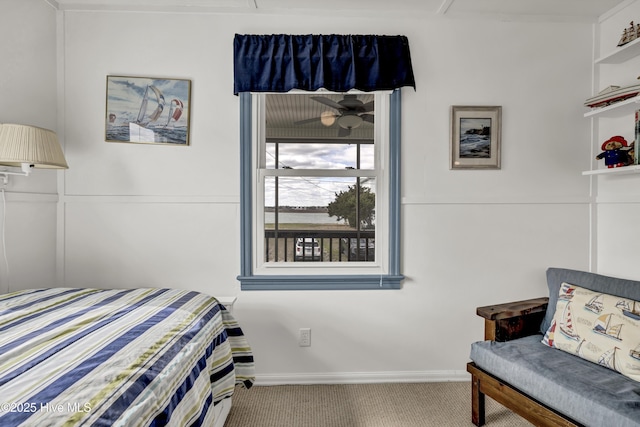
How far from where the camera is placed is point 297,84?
2.27 m

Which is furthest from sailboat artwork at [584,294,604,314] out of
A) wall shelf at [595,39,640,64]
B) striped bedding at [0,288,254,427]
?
striped bedding at [0,288,254,427]

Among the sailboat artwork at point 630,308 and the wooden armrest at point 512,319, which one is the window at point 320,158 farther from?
the sailboat artwork at point 630,308

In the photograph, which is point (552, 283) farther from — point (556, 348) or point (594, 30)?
point (594, 30)

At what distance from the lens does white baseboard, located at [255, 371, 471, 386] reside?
238 centimetres

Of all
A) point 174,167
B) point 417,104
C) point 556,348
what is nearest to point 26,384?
point 174,167

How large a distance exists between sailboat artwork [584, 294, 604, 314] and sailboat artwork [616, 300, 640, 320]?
0.07m

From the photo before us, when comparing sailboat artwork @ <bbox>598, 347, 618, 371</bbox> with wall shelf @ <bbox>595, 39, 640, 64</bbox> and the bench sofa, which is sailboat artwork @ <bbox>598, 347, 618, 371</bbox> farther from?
wall shelf @ <bbox>595, 39, 640, 64</bbox>

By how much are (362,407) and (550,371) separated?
1.06 metres

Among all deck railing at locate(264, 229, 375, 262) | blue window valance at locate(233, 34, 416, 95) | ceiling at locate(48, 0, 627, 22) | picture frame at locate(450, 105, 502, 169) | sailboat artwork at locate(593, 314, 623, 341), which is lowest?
sailboat artwork at locate(593, 314, 623, 341)

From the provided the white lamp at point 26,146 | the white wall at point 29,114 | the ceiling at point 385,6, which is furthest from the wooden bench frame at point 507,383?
the white wall at point 29,114

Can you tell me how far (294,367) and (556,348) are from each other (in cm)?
157

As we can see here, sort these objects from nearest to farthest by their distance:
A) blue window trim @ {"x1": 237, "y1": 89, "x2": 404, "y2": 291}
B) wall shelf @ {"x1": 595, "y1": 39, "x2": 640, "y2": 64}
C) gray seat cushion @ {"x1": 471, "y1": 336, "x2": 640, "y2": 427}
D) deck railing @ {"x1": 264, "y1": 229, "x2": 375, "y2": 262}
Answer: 1. gray seat cushion @ {"x1": 471, "y1": 336, "x2": 640, "y2": 427}
2. wall shelf @ {"x1": 595, "y1": 39, "x2": 640, "y2": 64}
3. blue window trim @ {"x1": 237, "y1": 89, "x2": 404, "y2": 291}
4. deck railing @ {"x1": 264, "y1": 229, "x2": 375, "y2": 262}

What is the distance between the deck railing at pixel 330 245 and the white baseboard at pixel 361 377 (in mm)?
789

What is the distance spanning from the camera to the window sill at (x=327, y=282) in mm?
2383
